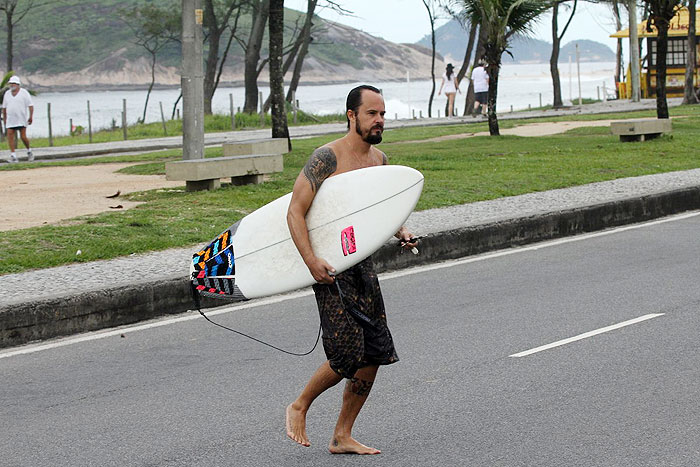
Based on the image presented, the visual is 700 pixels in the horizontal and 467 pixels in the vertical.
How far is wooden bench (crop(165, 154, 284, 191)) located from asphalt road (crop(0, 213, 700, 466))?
578 cm

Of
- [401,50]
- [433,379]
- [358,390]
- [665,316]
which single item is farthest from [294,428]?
[401,50]

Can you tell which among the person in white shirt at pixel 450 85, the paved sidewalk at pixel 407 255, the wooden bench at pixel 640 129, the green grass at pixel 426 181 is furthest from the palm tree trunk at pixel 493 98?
the person in white shirt at pixel 450 85

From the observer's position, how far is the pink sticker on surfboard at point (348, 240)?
5.18 metres

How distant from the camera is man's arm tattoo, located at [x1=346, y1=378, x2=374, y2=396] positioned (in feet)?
17.4

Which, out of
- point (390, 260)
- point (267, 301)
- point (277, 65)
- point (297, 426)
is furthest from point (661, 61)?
point (297, 426)

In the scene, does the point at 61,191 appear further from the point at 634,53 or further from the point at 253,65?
the point at 253,65

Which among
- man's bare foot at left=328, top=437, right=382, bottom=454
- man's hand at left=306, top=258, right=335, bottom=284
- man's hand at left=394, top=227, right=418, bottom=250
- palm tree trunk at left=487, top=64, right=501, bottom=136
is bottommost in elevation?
man's bare foot at left=328, top=437, right=382, bottom=454

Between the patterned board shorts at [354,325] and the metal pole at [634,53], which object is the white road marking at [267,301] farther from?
the metal pole at [634,53]

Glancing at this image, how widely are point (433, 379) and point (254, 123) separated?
3352cm

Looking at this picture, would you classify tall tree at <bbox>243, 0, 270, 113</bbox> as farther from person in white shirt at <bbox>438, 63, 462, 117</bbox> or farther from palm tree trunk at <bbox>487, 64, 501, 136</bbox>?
palm tree trunk at <bbox>487, 64, 501, 136</bbox>

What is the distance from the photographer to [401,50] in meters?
189

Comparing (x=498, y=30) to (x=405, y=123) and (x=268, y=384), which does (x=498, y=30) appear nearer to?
(x=405, y=123)

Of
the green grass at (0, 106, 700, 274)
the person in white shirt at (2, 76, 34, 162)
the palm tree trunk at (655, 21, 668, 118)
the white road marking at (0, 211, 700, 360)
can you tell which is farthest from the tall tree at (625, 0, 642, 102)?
the white road marking at (0, 211, 700, 360)

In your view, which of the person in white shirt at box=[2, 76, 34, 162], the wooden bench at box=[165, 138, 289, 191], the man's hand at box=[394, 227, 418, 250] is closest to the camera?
the man's hand at box=[394, 227, 418, 250]
